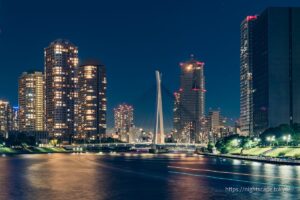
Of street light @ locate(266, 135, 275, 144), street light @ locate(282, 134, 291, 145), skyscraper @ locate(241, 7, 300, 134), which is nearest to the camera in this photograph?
street light @ locate(282, 134, 291, 145)

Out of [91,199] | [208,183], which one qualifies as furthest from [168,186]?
[91,199]

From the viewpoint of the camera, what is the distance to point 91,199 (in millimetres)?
31750

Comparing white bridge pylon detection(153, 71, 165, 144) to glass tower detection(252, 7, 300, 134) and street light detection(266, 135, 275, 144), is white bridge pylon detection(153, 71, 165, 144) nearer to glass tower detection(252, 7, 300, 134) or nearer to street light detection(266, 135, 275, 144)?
street light detection(266, 135, 275, 144)

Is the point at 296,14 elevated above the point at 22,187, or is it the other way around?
the point at 296,14

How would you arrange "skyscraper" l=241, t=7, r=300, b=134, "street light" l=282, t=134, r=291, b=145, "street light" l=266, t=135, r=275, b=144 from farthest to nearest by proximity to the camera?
"skyscraper" l=241, t=7, r=300, b=134 → "street light" l=266, t=135, r=275, b=144 → "street light" l=282, t=134, r=291, b=145

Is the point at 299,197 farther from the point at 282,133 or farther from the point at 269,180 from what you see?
the point at 282,133

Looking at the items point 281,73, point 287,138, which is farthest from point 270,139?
point 281,73

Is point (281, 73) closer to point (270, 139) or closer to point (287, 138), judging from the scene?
point (270, 139)

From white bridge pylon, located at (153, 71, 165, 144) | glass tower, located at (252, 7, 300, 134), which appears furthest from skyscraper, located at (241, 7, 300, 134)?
white bridge pylon, located at (153, 71, 165, 144)

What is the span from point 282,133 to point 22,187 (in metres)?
94.5

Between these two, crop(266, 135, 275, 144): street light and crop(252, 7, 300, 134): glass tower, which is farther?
crop(252, 7, 300, 134): glass tower

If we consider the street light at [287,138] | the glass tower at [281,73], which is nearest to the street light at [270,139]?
the street light at [287,138]

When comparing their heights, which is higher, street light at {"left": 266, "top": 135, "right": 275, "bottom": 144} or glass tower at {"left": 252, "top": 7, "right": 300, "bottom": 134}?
glass tower at {"left": 252, "top": 7, "right": 300, "bottom": 134}

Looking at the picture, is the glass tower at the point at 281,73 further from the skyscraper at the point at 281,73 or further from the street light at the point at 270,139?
the street light at the point at 270,139
